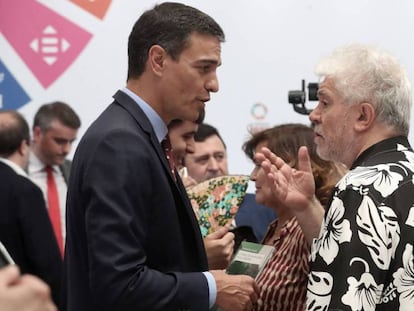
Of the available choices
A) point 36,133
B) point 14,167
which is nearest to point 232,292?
point 14,167

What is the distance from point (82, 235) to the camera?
7.54 ft

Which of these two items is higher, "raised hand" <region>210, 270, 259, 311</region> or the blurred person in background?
"raised hand" <region>210, 270, 259, 311</region>

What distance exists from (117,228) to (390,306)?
2.10ft

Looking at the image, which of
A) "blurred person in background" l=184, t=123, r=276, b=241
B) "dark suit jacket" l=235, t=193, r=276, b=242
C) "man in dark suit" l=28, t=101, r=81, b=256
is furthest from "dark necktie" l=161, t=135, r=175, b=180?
"man in dark suit" l=28, t=101, r=81, b=256

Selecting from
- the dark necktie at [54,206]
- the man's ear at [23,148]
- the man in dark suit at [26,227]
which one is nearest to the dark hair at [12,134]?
the man's ear at [23,148]

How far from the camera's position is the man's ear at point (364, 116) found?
235cm

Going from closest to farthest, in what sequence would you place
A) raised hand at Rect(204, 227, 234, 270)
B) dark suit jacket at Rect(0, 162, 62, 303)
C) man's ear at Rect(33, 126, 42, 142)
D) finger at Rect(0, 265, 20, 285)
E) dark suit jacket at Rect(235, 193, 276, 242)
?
finger at Rect(0, 265, 20, 285), raised hand at Rect(204, 227, 234, 270), dark suit jacket at Rect(0, 162, 62, 303), dark suit jacket at Rect(235, 193, 276, 242), man's ear at Rect(33, 126, 42, 142)

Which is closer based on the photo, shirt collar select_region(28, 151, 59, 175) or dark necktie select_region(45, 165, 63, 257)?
dark necktie select_region(45, 165, 63, 257)

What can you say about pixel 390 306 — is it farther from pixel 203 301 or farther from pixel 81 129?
pixel 81 129

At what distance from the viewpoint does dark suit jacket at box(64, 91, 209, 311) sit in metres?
2.17

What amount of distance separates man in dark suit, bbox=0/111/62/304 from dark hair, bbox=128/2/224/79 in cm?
156

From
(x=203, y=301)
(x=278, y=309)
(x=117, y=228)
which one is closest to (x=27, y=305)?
(x=117, y=228)

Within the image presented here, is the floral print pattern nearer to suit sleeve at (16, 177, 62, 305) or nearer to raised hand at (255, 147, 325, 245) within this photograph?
raised hand at (255, 147, 325, 245)

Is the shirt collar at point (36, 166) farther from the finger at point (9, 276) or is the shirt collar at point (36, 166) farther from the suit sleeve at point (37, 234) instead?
the finger at point (9, 276)
